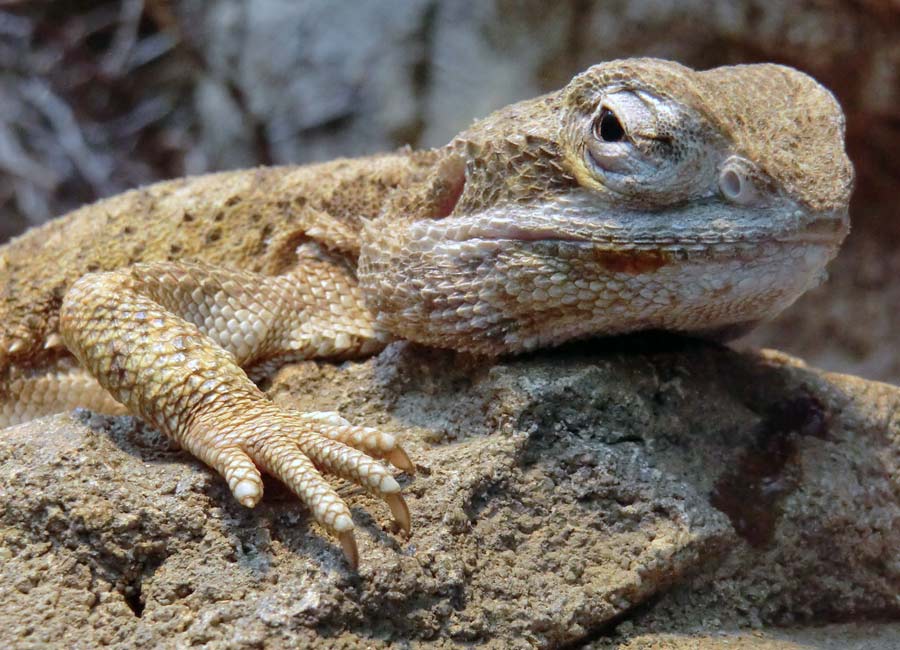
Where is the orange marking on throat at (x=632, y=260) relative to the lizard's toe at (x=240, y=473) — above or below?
above

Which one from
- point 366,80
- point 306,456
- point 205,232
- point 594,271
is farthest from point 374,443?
point 366,80

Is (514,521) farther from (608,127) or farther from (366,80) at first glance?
(366,80)

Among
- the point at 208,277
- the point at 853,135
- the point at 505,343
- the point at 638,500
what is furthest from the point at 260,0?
the point at 638,500

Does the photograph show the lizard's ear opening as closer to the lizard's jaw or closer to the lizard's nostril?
the lizard's jaw

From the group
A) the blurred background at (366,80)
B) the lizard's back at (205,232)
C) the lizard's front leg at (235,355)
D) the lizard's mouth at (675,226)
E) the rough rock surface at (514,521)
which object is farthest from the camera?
the blurred background at (366,80)

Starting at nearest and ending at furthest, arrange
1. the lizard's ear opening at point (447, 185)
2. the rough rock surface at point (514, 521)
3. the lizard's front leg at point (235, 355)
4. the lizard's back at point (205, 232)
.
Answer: the rough rock surface at point (514, 521)
the lizard's front leg at point (235, 355)
the lizard's ear opening at point (447, 185)
the lizard's back at point (205, 232)

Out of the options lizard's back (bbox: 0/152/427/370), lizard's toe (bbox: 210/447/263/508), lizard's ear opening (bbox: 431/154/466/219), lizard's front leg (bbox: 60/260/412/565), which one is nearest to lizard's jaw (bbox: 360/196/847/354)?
lizard's ear opening (bbox: 431/154/466/219)

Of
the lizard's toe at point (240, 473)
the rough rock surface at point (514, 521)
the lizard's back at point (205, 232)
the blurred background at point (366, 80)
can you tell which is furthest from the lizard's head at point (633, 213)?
the blurred background at point (366, 80)

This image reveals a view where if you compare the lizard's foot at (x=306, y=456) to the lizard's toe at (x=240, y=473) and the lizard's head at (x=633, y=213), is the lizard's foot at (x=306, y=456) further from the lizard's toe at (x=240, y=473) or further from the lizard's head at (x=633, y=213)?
the lizard's head at (x=633, y=213)
